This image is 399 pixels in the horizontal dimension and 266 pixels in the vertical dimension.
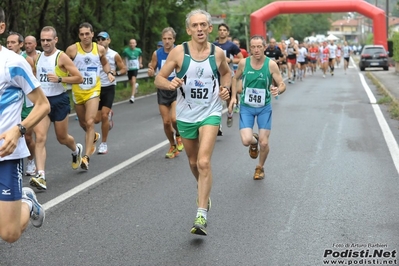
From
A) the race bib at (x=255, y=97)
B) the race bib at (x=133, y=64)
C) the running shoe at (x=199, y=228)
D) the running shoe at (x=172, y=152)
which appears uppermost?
the race bib at (x=255, y=97)

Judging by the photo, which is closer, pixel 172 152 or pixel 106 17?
pixel 172 152

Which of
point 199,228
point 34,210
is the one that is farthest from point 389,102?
point 34,210

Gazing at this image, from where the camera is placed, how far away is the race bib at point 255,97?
9312 millimetres

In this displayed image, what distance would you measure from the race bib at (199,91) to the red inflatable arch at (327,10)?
4275 centimetres

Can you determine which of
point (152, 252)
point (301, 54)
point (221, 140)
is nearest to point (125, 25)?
point (301, 54)

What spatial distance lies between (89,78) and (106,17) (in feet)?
64.8

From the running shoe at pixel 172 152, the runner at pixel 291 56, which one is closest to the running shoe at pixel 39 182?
the running shoe at pixel 172 152

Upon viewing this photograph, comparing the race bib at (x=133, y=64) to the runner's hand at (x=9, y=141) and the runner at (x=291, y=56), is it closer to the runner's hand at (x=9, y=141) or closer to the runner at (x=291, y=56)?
the runner at (x=291, y=56)

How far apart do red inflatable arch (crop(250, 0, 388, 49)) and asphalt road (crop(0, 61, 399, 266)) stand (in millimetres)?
37094

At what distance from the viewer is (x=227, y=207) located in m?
7.64

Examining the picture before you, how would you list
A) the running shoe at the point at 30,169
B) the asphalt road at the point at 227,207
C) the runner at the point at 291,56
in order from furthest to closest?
the runner at the point at 291,56 < the running shoe at the point at 30,169 < the asphalt road at the point at 227,207

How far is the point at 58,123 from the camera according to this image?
951 cm

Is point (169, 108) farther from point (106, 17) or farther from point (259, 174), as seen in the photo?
point (106, 17)

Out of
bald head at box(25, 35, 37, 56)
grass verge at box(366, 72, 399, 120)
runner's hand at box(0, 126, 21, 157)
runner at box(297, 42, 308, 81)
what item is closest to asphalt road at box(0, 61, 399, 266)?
runner's hand at box(0, 126, 21, 157)
